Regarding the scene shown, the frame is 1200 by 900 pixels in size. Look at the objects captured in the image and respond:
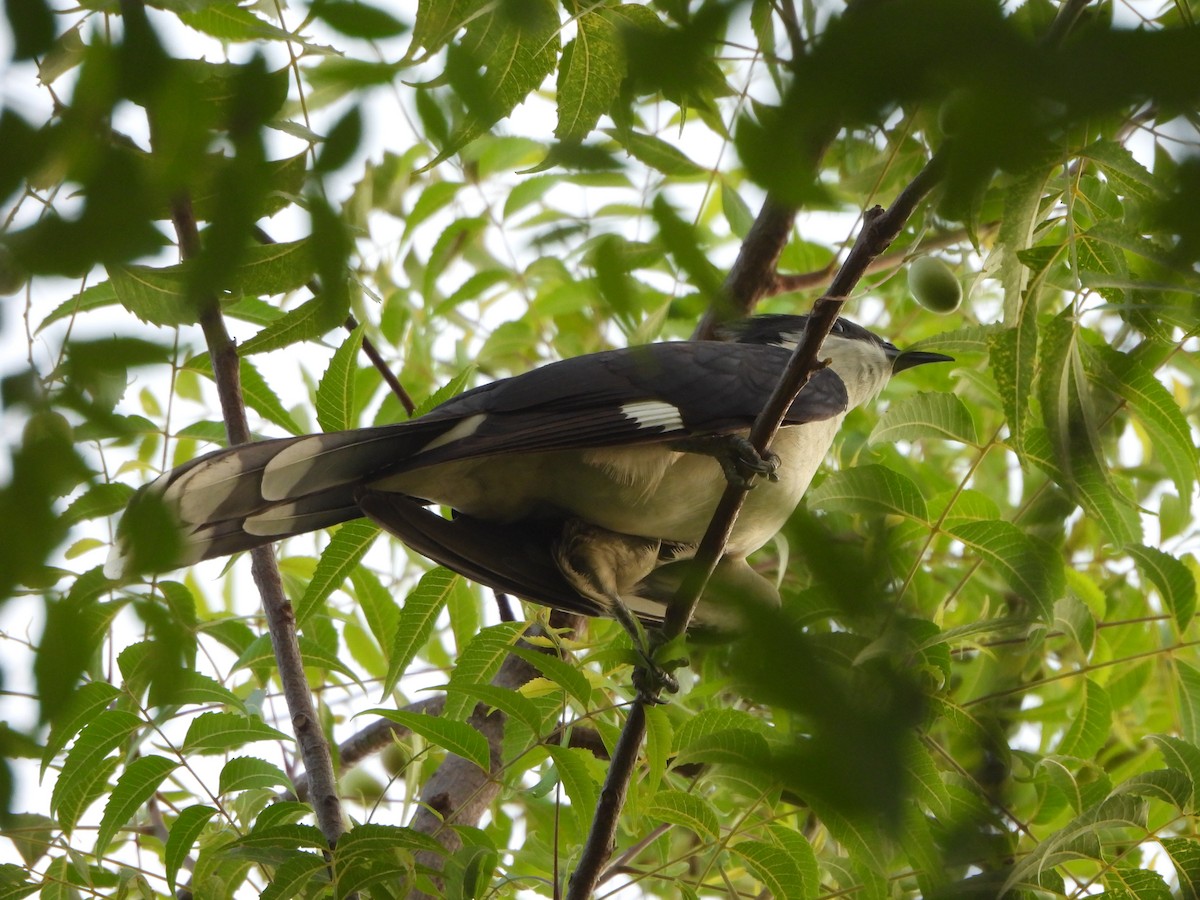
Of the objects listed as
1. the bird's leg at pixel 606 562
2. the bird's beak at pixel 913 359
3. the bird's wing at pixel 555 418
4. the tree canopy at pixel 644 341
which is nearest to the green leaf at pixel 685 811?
the tree canopy at pixel 644 341

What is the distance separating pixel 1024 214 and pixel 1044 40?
163 cm

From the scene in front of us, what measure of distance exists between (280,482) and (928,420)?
1.81 meters

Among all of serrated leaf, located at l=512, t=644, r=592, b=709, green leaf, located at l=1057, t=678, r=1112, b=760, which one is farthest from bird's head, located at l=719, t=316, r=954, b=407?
serrated leaf, located at l=512, t=644, r=592, b=709

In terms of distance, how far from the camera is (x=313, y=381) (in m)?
4.72

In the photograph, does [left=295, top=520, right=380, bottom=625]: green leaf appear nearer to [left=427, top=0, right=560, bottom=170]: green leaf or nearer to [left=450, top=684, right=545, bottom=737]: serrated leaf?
[left=450, top=684, right=545, bottom=737]: serrated leaf

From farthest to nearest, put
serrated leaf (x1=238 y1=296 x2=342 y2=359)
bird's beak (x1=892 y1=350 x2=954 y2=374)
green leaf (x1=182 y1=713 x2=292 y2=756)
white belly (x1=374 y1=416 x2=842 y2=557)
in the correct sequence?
bird's beak (x1=892 y1=350 x2=954 y2=374) < white belly (x1=374 y1=416 x2=842 y2=557) < green leaf (x1=182 y1=713 x2=292 y2=756) < serrated leaf (x1=238 y1=296 x2=342 y2=359)

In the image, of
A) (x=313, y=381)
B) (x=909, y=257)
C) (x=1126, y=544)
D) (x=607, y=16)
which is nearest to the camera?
(x=909, y=257)

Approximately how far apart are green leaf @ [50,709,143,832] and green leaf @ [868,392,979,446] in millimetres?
2102

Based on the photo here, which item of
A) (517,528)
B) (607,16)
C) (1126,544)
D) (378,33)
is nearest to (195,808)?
(517,528)

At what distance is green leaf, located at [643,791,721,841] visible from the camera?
2672 mm

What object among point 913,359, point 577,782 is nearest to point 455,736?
point 577,782

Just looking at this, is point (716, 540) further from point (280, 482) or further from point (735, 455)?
point (280, 482)

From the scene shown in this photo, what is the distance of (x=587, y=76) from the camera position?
7.36ft

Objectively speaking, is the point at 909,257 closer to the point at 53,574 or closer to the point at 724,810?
the point at 53,574
